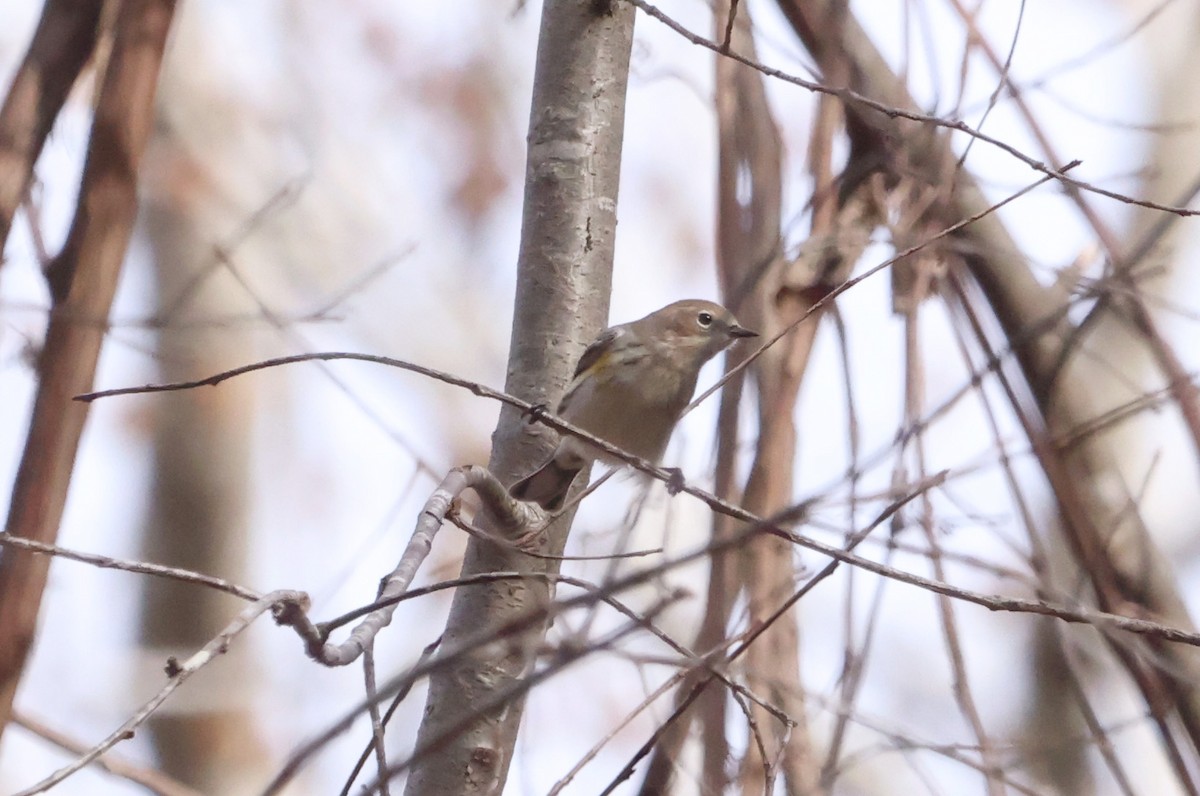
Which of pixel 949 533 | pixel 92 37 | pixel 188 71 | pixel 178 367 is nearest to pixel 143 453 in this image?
pixel 178 367

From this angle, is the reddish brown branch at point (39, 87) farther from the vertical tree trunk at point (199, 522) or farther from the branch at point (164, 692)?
the vertical tree trunk at point (199, 522)

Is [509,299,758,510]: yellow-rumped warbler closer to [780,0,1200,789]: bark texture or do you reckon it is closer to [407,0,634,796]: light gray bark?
[780,0,1200,789]: bark texture

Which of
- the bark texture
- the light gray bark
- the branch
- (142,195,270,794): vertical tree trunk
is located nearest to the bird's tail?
the light gray bark

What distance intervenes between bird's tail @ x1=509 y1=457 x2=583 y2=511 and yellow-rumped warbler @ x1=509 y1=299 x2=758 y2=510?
0.53 meters

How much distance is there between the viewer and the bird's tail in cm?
306

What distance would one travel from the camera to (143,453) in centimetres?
992

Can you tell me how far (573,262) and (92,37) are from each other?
1550 mm

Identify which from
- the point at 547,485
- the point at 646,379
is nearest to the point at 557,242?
the point at 547,485

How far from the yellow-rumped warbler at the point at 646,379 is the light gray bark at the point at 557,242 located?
994 millimetres

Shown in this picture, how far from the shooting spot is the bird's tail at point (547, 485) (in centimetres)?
306

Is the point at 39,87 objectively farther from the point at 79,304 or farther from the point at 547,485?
the point at 547,485

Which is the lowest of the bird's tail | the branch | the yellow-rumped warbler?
the branch

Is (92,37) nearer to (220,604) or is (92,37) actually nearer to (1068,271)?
(1068,271)

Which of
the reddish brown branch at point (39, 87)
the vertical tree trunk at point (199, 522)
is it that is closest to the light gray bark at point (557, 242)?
the reddish brown branch at point (39, 87)
